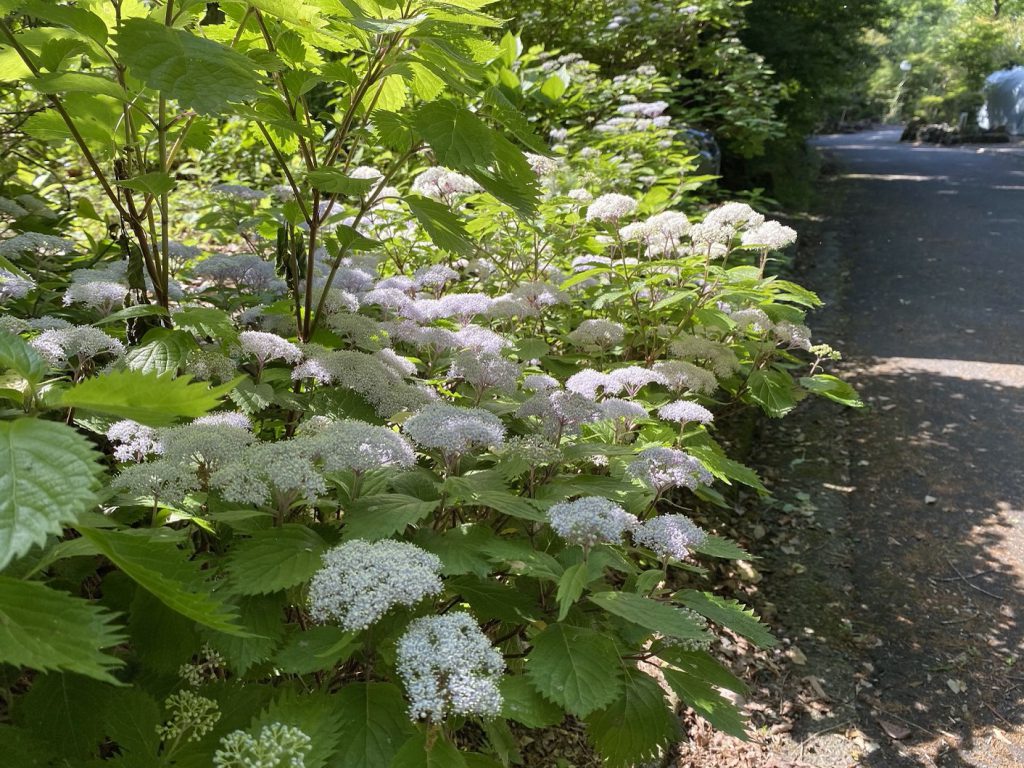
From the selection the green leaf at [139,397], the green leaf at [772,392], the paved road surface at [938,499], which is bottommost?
the paved road surface at [938,499]

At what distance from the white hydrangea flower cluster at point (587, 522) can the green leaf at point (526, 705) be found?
26 centimetres

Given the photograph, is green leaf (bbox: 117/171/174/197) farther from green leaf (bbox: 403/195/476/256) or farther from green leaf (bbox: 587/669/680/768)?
green leaf (bbox: 587/669/680/768)

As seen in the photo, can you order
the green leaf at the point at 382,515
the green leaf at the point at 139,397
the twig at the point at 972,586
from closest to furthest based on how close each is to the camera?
the green leaf at the point at 139,397 < the green leaf at the point at 382,515 < the twig at the point at 972,586

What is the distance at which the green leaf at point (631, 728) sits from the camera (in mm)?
1301

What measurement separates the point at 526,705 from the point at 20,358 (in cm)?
87

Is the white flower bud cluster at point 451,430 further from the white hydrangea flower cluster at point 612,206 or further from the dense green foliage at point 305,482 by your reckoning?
the white hydrangea flower cluster at point 612,206

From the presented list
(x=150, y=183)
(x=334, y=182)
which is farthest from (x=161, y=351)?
(x=334, y=182)

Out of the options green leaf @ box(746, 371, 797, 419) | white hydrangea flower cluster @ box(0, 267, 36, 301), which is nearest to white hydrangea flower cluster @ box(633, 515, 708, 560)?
green leaf @ box(746, 371, 797, 419)

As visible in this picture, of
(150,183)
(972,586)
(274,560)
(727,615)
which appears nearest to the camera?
(274,560)

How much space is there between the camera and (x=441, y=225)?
5.66 ft

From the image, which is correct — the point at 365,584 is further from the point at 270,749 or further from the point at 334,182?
the point at 334,182

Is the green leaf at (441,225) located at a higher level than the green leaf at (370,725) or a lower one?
higher

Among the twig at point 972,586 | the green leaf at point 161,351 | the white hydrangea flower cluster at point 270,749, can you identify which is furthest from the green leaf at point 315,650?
the twig at point 972,586

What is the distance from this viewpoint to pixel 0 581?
75 centimetres
